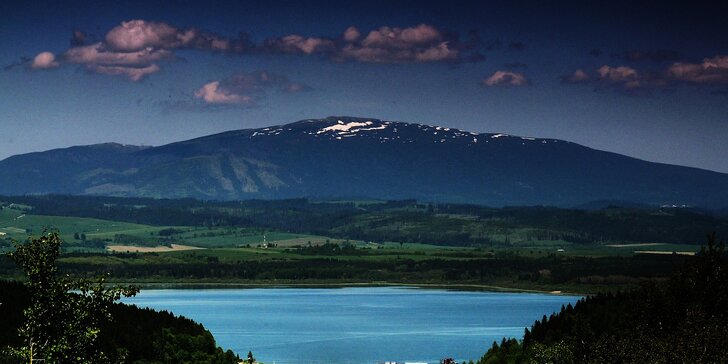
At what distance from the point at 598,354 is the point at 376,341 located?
82.8 m

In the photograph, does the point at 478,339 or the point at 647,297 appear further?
the point at 478,339

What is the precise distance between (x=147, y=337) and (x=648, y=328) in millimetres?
40920

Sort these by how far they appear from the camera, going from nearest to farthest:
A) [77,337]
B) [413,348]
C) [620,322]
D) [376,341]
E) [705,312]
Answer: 1. [77,337]
2. [705,312]
3. [620,322]
4. [413,348]
5. [376,341]

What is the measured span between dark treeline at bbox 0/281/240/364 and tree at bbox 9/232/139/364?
4623 centimetres

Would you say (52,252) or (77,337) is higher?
(52,252)

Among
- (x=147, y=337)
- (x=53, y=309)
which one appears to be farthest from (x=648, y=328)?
(x=53, y=309)

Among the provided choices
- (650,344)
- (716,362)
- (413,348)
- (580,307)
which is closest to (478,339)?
(413,348)

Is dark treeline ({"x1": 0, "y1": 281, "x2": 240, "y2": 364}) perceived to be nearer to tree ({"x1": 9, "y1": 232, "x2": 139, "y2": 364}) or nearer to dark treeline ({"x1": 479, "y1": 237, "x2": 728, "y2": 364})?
dark treeline ({"x1": 479, "y1": 237, "x2": 728, "y2": 364})

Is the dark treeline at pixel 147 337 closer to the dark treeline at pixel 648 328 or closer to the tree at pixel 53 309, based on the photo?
the dark treeline at pixel 648 328

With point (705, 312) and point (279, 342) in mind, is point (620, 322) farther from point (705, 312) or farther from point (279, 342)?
point (279, 342)

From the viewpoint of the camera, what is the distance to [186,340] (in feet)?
335

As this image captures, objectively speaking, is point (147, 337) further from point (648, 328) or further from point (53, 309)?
point (53, 309)

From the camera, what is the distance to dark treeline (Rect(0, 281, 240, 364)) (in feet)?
321

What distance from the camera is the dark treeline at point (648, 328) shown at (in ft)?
261
